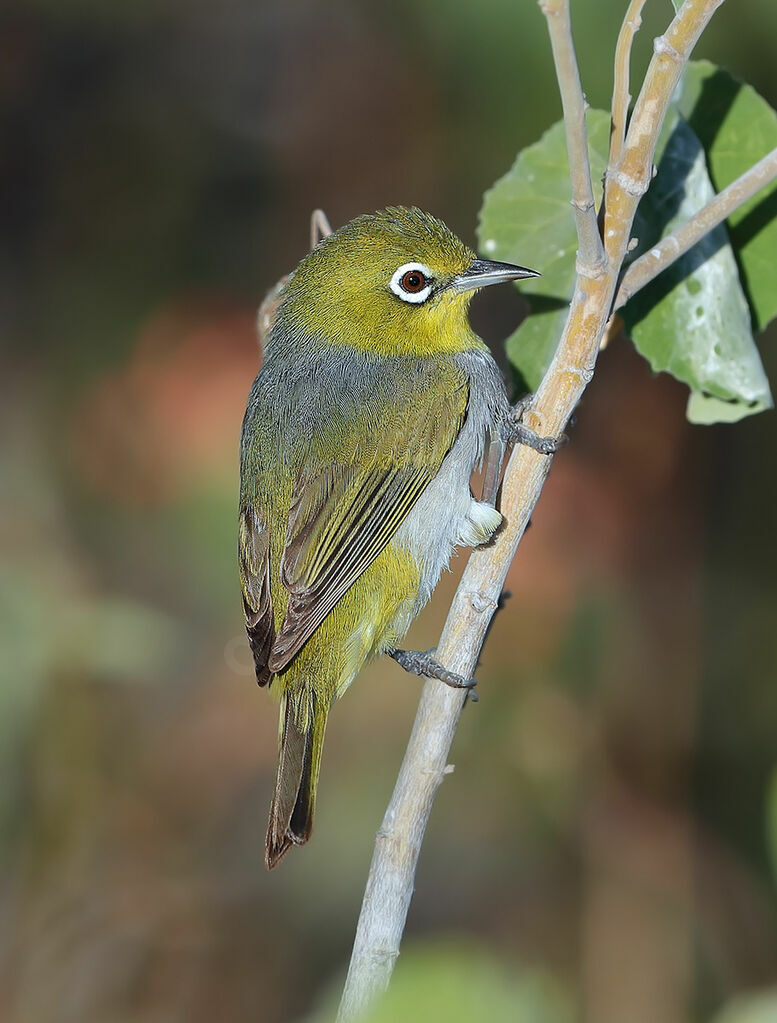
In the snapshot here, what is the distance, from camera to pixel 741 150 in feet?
7.77

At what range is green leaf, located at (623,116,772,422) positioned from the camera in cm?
229

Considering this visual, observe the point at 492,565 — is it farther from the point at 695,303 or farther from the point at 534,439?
the point at 695,303

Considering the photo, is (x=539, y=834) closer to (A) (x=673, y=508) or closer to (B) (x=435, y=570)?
(A) (x=673, y=508)

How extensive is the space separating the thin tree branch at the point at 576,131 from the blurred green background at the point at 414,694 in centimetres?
181

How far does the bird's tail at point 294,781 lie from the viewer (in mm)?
2547

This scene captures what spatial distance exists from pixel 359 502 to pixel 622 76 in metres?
1.18

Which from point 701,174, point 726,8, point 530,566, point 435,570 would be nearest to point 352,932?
point 530,566

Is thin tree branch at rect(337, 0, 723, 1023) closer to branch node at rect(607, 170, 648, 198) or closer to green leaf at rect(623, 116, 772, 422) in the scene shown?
branch node at rect(607, 170, 648, 198)

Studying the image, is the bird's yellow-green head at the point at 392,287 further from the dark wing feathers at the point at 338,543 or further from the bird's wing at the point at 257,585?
the bird's wing at the point at 257,585

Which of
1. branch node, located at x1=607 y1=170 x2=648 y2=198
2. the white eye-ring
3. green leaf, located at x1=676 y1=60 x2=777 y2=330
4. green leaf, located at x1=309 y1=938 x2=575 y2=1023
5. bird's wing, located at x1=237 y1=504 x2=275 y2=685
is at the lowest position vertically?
green leaf, located at x1=309 y1=938 x2=575 y2=1023

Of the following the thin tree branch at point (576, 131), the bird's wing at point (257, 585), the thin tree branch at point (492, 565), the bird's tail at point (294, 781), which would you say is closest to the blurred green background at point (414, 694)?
the bird's wing at point (257, 585)

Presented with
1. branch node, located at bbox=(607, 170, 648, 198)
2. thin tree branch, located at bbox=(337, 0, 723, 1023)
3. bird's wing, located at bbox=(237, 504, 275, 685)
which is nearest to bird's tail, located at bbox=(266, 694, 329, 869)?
bird's wing, located at bbox=(237, 504, 275, 685)

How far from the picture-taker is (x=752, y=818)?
377cm

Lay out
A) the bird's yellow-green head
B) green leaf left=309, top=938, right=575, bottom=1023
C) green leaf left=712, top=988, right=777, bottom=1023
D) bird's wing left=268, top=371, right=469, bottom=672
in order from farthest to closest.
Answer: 1. the bird's yellow-green head
2. bird's wing left=268, top=371, right=469, bottom=672
3. green leaf left=712, top=988, right=777, bottom=1023
4. green leaf left=309, top=938, right=575, bottom=1023
